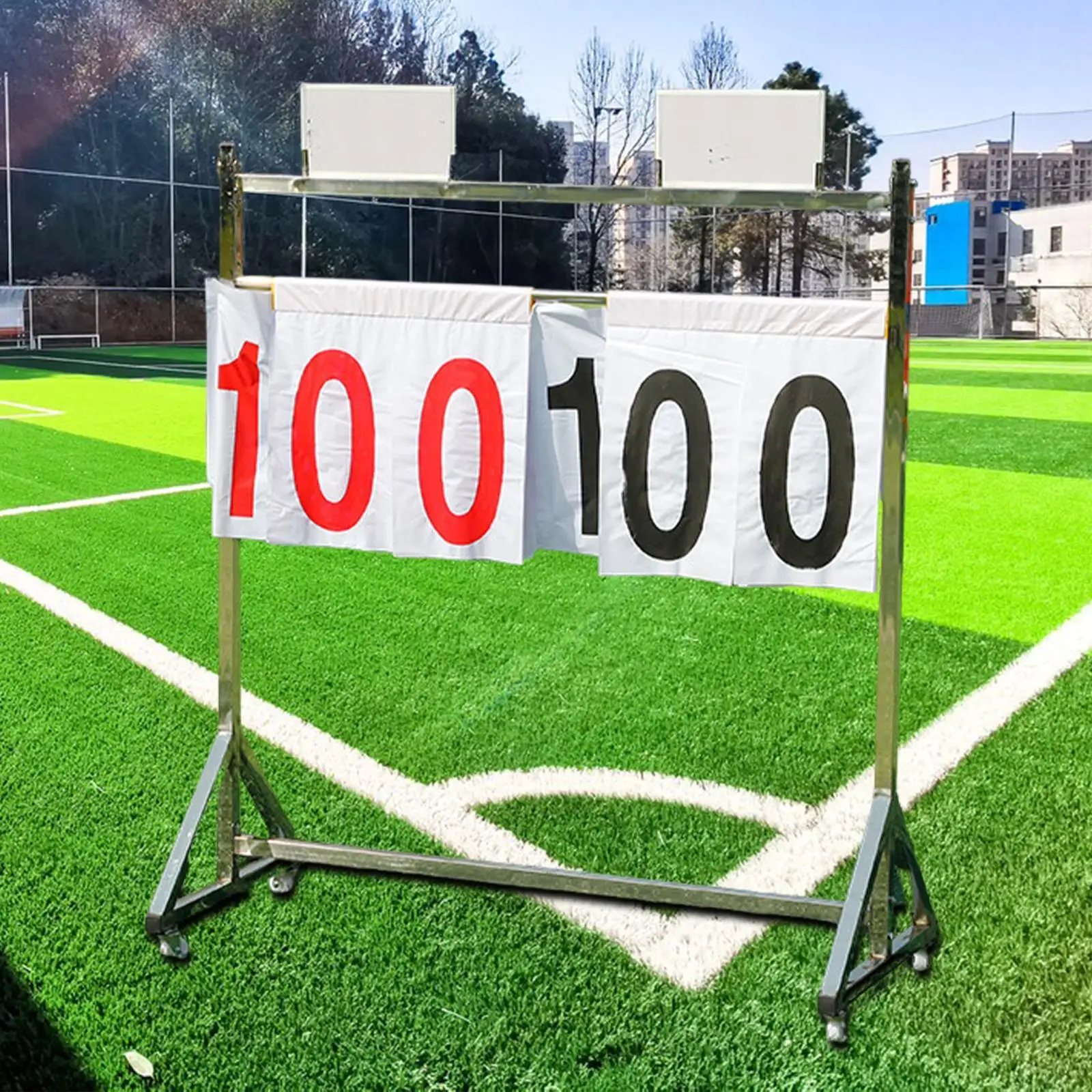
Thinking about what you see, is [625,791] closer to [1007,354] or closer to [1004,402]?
[1004,402]

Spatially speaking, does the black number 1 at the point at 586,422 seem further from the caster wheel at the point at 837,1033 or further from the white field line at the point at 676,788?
the caster wheel at the point at 837,1033

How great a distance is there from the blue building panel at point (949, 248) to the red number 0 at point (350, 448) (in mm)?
39673

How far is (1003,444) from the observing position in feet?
35.8

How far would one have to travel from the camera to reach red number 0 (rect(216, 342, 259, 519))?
2709 mm

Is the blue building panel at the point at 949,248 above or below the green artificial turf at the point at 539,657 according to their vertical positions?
above

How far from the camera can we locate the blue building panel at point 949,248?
4028 centimetres

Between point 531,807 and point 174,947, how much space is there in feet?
3.29

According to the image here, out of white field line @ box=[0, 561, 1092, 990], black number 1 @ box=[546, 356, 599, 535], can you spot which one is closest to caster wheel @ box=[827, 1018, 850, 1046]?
white field line @ box=[0, 561, 1092, 990]

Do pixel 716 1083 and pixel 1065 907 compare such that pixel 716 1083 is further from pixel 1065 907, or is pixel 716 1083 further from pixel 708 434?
pixel 708 434

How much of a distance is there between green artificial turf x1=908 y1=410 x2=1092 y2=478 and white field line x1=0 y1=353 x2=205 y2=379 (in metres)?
11.1

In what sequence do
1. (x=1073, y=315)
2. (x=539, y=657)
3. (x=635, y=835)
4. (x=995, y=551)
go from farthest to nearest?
1. (x=1073, y=315)
2. (x=995, y=551)
3. (x=539, y=657)
4. (x=635, y=835)

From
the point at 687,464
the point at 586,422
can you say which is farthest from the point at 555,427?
the point at 687,464

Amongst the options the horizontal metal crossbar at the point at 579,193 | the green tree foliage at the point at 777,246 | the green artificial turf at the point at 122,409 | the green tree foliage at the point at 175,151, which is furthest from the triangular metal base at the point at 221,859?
the green tree foliage at the point at 777,246

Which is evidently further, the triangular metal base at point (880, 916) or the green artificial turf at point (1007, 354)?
the green artificial turf at point (1007, 354)
